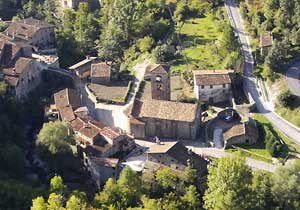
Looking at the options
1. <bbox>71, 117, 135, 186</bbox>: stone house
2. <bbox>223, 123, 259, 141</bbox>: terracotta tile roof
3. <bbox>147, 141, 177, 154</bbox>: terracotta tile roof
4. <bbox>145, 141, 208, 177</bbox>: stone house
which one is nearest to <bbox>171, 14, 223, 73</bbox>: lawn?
<bbox>223, 123, 259, 141</bbox>: terracotta tile roof

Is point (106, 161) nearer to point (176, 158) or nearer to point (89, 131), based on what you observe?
point (89, 131)

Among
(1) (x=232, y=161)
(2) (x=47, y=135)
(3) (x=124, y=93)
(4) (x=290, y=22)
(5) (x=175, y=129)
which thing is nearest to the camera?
(1) (x=232, y=161)

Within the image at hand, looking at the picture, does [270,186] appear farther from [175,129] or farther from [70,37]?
[70,37]

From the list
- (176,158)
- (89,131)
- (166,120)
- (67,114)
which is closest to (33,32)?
(67,114)

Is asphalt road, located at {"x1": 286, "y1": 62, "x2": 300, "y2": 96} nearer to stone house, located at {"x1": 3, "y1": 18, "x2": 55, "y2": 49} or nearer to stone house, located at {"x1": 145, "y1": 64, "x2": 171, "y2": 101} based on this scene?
stone house, located at {"x1": 145, "y1": 64, "x2": 171, "y2": 101}

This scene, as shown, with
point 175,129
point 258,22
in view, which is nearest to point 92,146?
point 175,129

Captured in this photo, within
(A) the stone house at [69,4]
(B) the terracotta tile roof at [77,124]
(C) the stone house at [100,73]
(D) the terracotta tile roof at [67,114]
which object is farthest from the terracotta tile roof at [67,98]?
(A) the stone house at [69,4]
